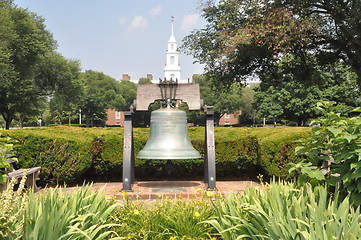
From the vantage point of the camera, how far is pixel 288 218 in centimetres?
262

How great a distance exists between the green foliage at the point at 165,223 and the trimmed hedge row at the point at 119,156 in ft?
12.9

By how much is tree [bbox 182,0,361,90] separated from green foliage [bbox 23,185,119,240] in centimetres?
953

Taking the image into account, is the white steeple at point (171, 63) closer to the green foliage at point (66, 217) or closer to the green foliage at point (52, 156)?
the green foliage at point (52, 156)

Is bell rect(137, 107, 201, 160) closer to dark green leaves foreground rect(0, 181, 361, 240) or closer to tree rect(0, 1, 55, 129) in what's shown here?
dark green leaves foreground rect(0, 181, 361, 240)

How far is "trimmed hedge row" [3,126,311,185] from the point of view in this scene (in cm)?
718

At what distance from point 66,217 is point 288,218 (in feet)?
5.85

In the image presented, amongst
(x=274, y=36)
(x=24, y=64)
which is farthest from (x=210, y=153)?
(x=24, y=64)

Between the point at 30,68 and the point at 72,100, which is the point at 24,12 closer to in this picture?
the point at 30,68

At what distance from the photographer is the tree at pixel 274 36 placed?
38.7ft

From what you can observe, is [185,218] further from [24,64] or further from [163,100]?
[24,64]

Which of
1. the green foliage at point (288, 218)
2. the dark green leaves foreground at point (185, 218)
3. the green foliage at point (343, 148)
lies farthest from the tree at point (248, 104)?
the green foliage at point (288, 218)

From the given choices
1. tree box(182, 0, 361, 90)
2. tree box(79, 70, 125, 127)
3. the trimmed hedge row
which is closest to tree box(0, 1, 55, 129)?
tree box(182, 0, 361, 90)

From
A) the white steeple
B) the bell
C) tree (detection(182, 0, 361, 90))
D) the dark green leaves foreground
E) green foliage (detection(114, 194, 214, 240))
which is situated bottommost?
green foliage (detection(114, 194, 214, 240))

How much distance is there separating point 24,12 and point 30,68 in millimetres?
4356
